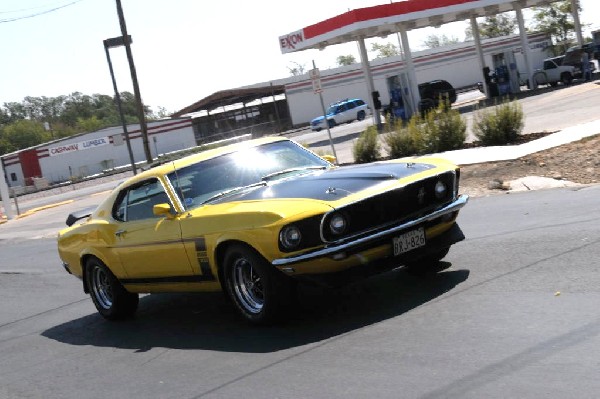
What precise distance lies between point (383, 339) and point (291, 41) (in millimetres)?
35586

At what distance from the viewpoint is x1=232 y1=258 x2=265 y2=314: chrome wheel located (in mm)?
6691

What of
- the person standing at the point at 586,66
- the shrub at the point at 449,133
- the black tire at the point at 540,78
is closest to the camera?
the shrub at the point at 449,133

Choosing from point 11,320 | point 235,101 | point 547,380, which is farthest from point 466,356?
point 235,101

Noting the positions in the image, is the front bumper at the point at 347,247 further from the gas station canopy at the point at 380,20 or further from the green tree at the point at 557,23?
the green tree at the point at 557,23

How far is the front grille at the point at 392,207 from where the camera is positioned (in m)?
6.34

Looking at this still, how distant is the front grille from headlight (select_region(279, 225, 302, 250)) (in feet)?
0.64

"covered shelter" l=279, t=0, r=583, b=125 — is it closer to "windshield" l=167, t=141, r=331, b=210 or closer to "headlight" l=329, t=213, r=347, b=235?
"windshield" l=167, t=141, r=331, b=210

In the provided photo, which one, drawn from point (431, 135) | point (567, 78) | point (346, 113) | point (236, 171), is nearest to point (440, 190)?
point (236, 171)

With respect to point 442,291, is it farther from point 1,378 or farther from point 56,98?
point 56,98

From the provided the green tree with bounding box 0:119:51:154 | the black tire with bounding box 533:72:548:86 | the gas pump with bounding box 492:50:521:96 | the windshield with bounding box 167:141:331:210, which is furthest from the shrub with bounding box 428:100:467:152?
the green tree with bounding box 0:119:51:154

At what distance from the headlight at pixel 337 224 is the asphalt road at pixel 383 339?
2.49 feet

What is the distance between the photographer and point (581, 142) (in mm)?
16078

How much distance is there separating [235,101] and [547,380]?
72965mm

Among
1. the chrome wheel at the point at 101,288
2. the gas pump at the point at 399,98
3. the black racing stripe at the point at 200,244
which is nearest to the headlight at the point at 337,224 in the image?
the black racing stripe at the point at 200,244
